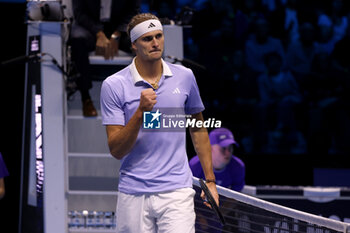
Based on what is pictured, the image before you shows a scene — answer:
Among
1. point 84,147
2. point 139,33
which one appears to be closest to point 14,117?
point 84,147

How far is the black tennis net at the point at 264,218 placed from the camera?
3.97 metres

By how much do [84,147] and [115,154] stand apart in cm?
312

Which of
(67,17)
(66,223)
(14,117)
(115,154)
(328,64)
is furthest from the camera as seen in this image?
(328,64)

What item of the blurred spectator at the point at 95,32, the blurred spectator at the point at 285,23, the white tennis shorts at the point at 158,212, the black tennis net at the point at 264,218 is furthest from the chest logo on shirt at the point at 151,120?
the blurred spectator at the point at 285,23

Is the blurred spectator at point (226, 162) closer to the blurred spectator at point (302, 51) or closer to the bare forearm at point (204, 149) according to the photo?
the bare forearm at point (204, 149)

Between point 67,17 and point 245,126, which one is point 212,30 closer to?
point 245,126

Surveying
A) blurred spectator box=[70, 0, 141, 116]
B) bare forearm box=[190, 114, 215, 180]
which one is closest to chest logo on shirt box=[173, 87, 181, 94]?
bare forearm box=[190, 114, 215, 180]

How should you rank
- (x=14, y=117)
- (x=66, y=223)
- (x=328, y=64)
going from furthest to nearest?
1. (x=328, y=64)
2. (x=14, y=117)
3. (x=66, y=223)

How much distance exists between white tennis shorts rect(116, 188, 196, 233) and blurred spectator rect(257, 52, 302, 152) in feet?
15.8

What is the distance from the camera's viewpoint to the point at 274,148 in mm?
8445

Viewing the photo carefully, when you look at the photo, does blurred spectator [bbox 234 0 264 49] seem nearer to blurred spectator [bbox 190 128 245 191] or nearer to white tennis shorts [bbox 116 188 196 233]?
blurred spectator [bbox 190 128 245 191]

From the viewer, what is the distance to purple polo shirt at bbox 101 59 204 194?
11.8 ft

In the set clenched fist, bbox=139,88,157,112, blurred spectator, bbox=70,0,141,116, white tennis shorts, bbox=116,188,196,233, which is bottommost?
white tennis shorts, bbox=116,188,196,233

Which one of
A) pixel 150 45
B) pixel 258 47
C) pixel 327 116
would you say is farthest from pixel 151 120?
pixel 258 47
